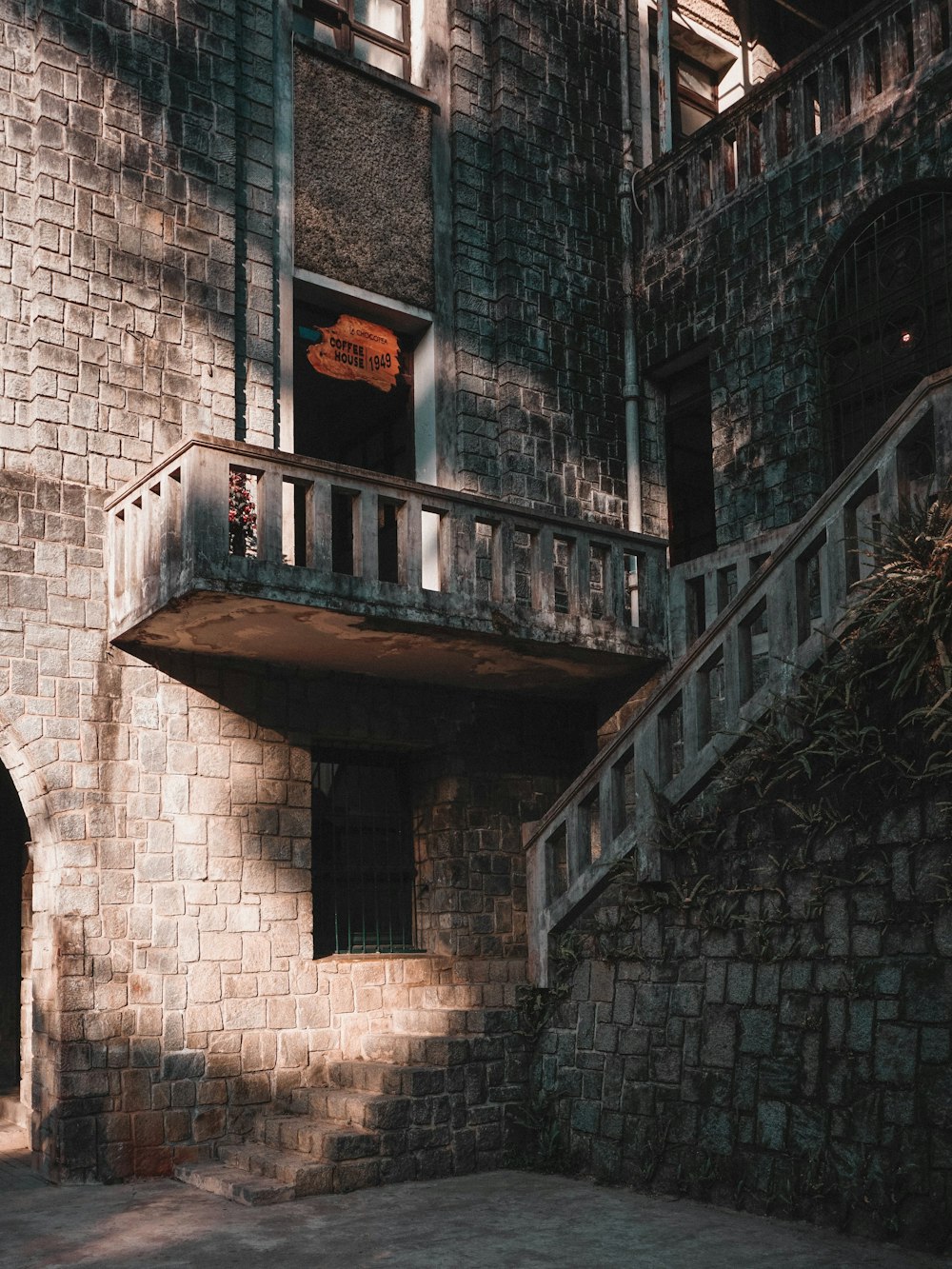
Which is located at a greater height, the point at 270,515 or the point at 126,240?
the point at 126,240

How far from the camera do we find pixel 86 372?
32.4ft

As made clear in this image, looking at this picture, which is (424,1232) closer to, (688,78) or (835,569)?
(835,569)

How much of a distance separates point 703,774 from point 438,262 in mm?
5848

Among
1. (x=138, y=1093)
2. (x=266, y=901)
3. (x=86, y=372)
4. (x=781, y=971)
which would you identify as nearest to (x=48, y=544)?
(x=86, y=372)

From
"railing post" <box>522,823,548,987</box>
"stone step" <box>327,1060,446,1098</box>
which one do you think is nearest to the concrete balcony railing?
"railing post" <box>522,823,548,987</box>

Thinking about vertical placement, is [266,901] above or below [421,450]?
below

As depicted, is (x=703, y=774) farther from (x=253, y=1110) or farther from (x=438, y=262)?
(x=438, y=262)

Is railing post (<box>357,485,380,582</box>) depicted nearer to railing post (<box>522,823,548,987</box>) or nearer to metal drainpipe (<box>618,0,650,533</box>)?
railing post (<box>522,823,548,987</box>)

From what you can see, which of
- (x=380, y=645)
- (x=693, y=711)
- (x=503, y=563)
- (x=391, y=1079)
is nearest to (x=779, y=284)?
(x=503, y=563)

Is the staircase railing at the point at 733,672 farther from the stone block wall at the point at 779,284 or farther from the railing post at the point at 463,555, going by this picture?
the stone block wall at the point at 779,284

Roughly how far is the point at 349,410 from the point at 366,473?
4298 millimetres

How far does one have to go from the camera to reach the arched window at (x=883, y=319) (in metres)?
10.8

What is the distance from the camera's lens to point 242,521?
33.0ft

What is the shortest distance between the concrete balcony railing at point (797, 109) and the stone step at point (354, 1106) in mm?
8073
